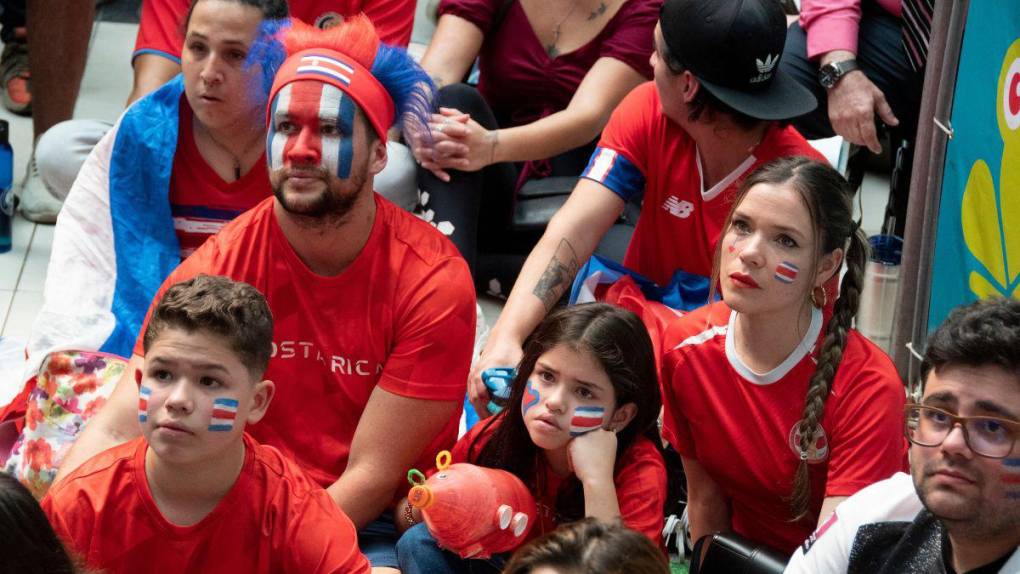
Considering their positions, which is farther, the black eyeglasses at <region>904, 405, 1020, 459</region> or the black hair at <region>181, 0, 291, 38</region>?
the black hair at <region>181, 0, 291, 38</region>

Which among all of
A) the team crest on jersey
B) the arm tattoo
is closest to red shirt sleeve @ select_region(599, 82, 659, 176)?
the arm tattoo

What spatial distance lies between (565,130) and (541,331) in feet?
4.51

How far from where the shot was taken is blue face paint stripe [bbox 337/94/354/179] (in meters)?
3.32

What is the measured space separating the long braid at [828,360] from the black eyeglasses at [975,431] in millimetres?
643

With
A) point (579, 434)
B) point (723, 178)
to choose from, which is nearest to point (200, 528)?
point (579, 434)

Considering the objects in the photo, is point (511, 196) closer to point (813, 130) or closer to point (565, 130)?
point (565, 130)

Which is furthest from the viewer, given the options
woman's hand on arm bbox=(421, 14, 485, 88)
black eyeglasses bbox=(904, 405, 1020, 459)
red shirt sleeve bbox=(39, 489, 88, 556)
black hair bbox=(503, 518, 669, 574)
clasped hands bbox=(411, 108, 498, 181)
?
woman's hand on arm bbox=(421, 14, 485, 88)

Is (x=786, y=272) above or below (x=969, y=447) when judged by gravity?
above

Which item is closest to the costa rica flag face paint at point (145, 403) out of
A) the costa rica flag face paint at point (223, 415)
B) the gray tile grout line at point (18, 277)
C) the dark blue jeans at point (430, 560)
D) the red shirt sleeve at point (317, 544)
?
the costa rica flag face paint at point (223, 415)

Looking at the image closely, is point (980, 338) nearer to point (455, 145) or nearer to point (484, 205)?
point (455, 145)

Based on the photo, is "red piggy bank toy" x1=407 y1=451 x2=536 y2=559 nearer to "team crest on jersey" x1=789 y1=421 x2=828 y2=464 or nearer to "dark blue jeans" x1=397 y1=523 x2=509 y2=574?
"dark blue jeans" x1=397 y1=523 x2=509 y2=574

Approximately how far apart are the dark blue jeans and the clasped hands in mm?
1370

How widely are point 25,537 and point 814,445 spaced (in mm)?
1574

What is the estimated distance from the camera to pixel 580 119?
446cm
